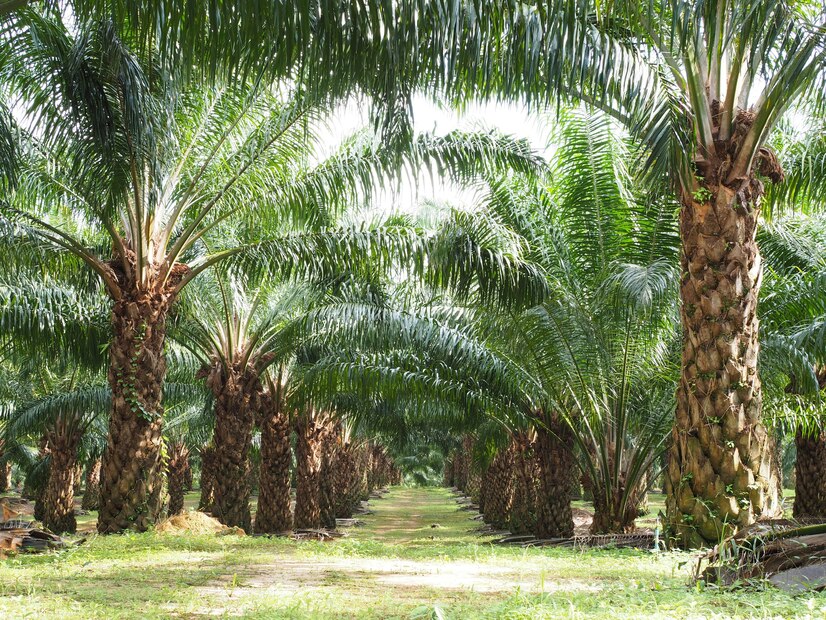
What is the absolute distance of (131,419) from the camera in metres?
10.6

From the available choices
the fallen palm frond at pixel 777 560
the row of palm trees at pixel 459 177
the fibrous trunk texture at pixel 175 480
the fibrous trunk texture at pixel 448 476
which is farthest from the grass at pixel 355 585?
the fibrous trunk texture at pixel 448 476

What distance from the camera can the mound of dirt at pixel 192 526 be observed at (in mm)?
10845

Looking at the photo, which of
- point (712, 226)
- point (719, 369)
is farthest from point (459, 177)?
point (719, 369)

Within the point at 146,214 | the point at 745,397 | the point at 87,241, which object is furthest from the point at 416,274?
the point at 87,241

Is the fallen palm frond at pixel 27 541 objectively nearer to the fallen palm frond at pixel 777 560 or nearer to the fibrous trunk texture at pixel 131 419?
the fibrous trunk texture at pixel 131 419

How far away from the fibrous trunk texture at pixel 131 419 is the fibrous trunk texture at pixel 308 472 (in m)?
9.22

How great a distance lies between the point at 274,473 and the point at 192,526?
671 cm

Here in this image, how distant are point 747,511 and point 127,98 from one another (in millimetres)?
7219

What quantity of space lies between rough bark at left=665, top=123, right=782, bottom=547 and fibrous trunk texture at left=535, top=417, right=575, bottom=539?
24.4 feet

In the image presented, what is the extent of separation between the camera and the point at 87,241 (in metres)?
13.5

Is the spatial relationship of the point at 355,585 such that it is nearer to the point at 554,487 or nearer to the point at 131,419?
the point at 131,419

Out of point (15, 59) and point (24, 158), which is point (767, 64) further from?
point (24, 158)

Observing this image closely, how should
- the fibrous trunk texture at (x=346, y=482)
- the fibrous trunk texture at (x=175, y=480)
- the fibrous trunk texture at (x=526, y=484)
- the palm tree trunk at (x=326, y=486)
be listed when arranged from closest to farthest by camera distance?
1. the fibrous trunk texture at (x=526, y=484)
2. the palm tree trunk at (x=326, y=486)
3. the fibrous trunk texture at (x=346, y=482)
4. the fibrous trunk texture at (x=175, y=480)

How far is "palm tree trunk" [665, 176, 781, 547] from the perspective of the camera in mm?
6949
